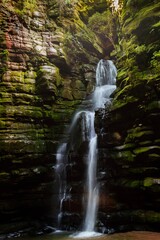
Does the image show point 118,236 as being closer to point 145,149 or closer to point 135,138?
point 145,149

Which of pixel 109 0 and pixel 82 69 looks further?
pixel 109 0

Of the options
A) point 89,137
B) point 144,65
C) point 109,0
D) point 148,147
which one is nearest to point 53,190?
point 89,137

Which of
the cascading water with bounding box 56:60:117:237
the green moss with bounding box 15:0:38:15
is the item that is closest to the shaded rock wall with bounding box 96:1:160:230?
the cascading water with bounding box 56:60:117:237

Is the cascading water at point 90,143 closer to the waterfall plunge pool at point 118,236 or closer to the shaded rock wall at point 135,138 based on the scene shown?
the shaded rock wall at point 135,138

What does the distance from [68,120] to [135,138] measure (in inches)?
191

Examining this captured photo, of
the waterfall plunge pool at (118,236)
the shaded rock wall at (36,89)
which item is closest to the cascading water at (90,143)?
the shaded rock wall at (36,89)

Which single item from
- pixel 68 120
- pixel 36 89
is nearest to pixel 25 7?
pixel 36 89

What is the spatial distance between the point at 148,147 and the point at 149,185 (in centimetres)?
138

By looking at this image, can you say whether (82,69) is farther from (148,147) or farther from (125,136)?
(148,147)

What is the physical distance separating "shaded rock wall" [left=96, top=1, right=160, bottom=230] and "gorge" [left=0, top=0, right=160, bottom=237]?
39 millimetres

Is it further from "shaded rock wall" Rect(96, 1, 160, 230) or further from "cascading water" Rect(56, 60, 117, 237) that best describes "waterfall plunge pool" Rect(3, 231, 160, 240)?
"cascading water" Rect(56, 60, 117, 237)

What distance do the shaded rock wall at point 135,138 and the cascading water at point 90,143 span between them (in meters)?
0.45

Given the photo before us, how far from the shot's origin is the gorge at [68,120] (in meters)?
10.2

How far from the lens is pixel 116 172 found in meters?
10.8
